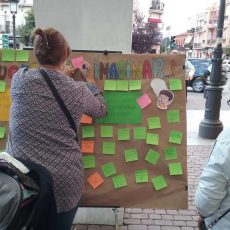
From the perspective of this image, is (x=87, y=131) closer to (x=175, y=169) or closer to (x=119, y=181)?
(x=119, y=181)

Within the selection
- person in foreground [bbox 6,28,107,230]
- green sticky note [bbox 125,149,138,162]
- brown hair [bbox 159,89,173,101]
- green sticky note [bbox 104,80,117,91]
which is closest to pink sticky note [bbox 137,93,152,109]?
brown hair [bbox 159,89,173,101]

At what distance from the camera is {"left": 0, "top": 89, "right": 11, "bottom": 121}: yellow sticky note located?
10.2 feet

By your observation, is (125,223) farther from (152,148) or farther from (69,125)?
(69,125)

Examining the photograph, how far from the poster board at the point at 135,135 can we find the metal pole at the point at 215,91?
4.70 meters

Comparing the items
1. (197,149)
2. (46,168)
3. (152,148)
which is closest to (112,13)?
(152,148)

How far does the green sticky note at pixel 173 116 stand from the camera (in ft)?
10.1

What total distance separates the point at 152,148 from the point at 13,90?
52.2 inches

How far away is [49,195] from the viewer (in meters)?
2.12

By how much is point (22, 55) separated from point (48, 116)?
3.35ft

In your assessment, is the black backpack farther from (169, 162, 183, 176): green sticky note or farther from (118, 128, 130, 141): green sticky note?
(169, 162, 183, 176): green sticky note

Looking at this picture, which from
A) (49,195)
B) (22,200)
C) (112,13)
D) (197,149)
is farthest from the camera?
(197,149)

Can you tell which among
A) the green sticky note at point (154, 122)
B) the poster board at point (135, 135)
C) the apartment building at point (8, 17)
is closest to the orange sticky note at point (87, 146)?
the poster board at point (135, 135)

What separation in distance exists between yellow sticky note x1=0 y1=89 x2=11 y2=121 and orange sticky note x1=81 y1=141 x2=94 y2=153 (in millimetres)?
678

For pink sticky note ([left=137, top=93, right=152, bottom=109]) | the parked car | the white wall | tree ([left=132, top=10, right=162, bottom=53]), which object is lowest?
the parked car
